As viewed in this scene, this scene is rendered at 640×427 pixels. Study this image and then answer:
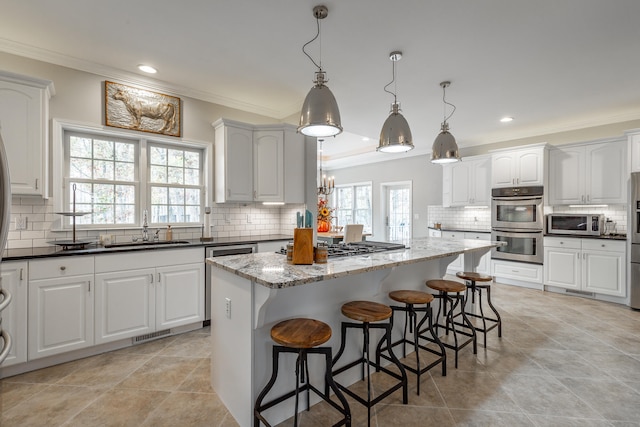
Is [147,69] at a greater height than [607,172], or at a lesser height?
greater

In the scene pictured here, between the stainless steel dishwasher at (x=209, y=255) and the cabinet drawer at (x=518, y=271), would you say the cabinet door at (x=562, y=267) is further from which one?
the stainless steel dishwasher at (x=209, y=255)

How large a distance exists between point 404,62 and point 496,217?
3.50m

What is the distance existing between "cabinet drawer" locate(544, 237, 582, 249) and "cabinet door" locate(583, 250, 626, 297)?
145 millimetres

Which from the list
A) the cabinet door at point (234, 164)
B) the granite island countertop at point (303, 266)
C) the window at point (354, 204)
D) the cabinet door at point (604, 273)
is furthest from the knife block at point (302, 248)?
the window at point (354, 204)

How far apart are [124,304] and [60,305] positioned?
17.7 inches

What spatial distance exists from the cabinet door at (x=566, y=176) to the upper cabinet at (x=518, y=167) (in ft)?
0.75

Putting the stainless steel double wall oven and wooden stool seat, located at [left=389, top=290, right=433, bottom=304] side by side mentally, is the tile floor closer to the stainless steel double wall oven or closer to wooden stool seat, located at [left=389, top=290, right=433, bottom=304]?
wooden stool seat, located at [left=389, top=290, right=433, bottom=304]

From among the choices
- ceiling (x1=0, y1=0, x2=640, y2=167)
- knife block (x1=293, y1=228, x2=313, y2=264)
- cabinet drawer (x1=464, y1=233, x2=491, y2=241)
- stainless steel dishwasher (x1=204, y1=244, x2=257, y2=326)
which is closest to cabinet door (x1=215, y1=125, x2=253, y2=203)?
ceiling (x1=0, y1=0, x2=640, y2=167)

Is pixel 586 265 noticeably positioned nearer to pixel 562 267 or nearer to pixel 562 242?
pixel 562 267

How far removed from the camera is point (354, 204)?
866 centimetres

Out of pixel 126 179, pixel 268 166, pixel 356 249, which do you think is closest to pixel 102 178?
pixel 126 179

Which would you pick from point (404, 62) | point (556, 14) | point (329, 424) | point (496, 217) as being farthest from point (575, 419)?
point (496, 217)

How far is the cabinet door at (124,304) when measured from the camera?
2684mm

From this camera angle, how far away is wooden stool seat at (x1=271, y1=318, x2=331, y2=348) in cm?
157
